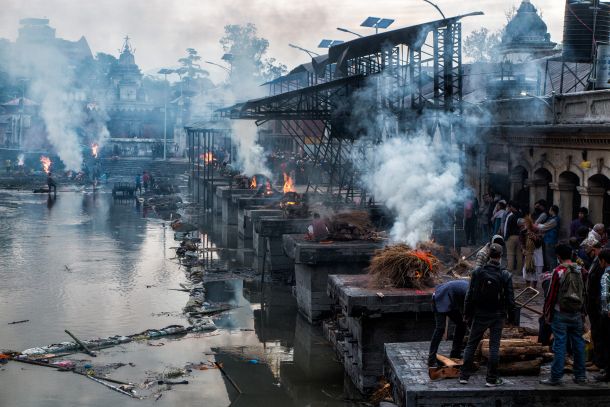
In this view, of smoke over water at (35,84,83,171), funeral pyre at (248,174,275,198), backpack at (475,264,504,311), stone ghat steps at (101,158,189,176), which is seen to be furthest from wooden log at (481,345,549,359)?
smoke over water at (35,84,83,171)

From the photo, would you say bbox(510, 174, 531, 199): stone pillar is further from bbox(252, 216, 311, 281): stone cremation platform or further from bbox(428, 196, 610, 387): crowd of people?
bbox(428, 196, 610, 387): crowd of people

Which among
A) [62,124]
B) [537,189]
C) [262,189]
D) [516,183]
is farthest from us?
[62,124]

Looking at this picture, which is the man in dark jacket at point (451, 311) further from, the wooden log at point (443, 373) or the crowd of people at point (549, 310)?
the wooden log at point (443, 373)

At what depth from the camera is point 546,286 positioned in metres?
11.1

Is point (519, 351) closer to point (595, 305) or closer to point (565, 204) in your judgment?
point (595, 305)

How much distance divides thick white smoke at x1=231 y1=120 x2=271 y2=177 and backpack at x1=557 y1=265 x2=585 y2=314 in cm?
3504

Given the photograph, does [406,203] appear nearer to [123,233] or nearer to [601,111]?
[601,111]

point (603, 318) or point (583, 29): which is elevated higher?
point (583, 29)

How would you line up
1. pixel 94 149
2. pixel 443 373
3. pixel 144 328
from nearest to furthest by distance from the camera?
pixel 443 373 → pixel 144 328 → pixel 94 149

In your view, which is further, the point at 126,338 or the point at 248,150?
the point at 248,150

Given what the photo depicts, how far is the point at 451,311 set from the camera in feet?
35.6

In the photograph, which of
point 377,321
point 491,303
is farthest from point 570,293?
point 377,321

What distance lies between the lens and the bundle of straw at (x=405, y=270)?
13.9 meters

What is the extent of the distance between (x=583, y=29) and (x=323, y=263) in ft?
40.9
